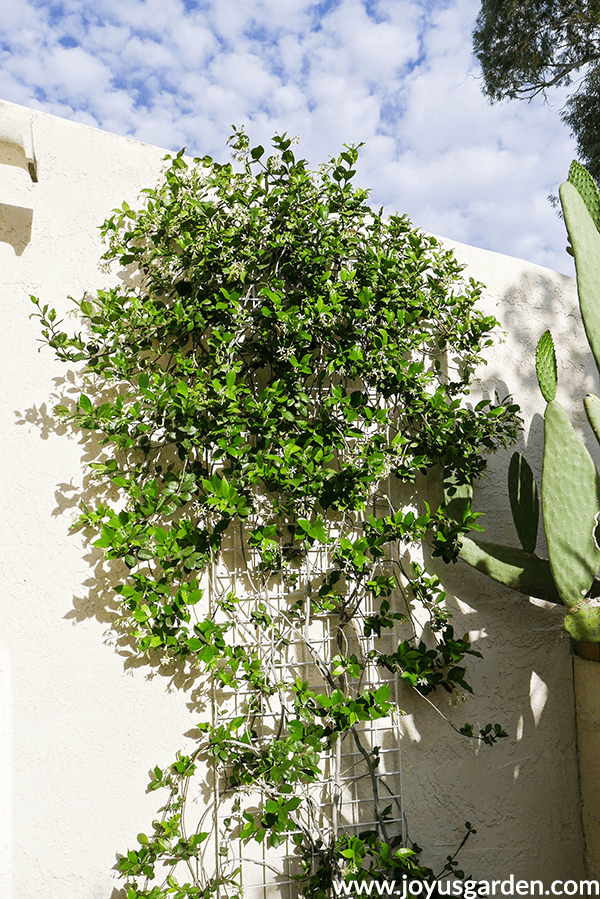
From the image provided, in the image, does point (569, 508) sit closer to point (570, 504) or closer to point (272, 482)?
point (570, 504)

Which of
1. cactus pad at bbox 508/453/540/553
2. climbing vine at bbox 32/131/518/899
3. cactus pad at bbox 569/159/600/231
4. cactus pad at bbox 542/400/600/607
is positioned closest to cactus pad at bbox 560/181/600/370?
cactus pad at bbox 569/159/600/231

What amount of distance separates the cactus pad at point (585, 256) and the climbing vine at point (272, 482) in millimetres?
445

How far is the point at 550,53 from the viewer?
687cm

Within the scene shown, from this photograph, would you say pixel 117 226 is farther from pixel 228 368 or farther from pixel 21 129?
pixel 228 368

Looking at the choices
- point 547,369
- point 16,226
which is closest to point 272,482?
point 547,369

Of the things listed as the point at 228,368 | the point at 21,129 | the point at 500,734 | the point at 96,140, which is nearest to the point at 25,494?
the point at 228,368

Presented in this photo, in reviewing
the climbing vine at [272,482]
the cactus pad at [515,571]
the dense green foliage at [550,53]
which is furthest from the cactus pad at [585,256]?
the dense green foliage at [550,53]

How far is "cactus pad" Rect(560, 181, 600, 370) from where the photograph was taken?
2303mm

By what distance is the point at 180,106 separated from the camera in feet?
14.6

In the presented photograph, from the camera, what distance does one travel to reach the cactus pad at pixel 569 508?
2.18 meters

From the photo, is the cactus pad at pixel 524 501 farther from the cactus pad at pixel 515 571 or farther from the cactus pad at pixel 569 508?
the cactus pad at pixel 569 508

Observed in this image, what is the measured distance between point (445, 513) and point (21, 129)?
2.23m

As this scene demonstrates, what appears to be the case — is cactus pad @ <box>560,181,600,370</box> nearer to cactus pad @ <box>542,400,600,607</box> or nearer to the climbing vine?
cactus pad @ <box>542,400,600,607</box>

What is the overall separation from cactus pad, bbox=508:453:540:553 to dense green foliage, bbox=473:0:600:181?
603 centimetres
